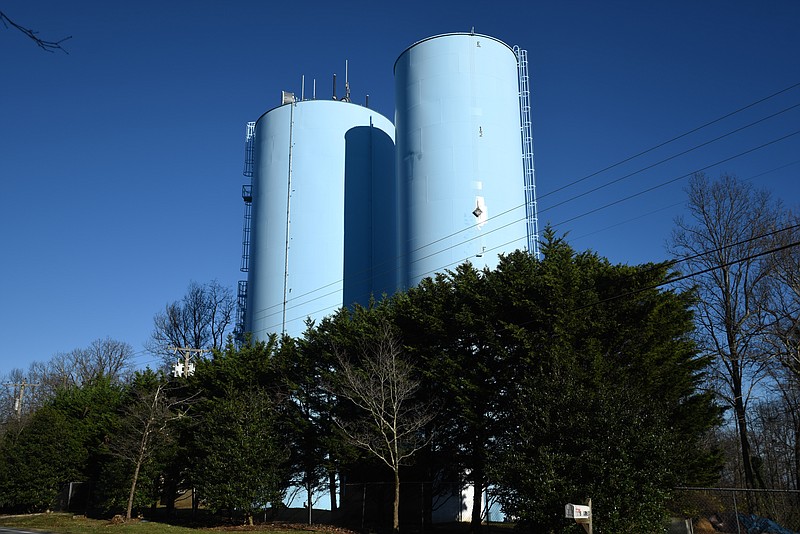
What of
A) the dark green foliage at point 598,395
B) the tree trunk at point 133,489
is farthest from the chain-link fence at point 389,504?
the tree trunk at point 133,489

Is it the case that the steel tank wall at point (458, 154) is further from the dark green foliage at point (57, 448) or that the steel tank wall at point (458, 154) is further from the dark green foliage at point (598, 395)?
the dark green foliage at point (57, 448)

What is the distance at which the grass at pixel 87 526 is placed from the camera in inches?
1251

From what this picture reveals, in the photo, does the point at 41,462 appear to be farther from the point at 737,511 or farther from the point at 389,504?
the point at 737,511

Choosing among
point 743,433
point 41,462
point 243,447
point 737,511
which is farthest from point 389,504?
point 41,462

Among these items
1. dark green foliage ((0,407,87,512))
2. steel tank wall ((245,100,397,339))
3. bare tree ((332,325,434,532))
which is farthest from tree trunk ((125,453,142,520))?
steel tank wall ((245,100,397,339))

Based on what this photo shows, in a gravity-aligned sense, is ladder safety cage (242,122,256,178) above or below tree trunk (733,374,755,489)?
above

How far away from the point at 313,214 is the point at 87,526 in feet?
83.3

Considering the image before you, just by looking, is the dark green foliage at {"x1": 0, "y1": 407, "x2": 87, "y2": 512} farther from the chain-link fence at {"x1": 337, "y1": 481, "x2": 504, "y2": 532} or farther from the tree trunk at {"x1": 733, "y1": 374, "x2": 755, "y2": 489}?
the tree trunk at {"x1": 733, "y1": 374, "x2": 755, "y2": 489}

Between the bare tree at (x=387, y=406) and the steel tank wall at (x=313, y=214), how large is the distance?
1703 centimetres

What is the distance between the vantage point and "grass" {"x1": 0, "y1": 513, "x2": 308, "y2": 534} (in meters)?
31.8

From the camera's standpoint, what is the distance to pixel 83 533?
1232 inches

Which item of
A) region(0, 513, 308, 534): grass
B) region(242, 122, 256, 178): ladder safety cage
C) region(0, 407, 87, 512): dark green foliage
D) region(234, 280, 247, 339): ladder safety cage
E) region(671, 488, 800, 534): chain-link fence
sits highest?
region(242, 122, 256, 178): ladder safety cage

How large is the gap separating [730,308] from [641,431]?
1874 cm

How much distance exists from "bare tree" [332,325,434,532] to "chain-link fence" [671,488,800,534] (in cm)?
1065
